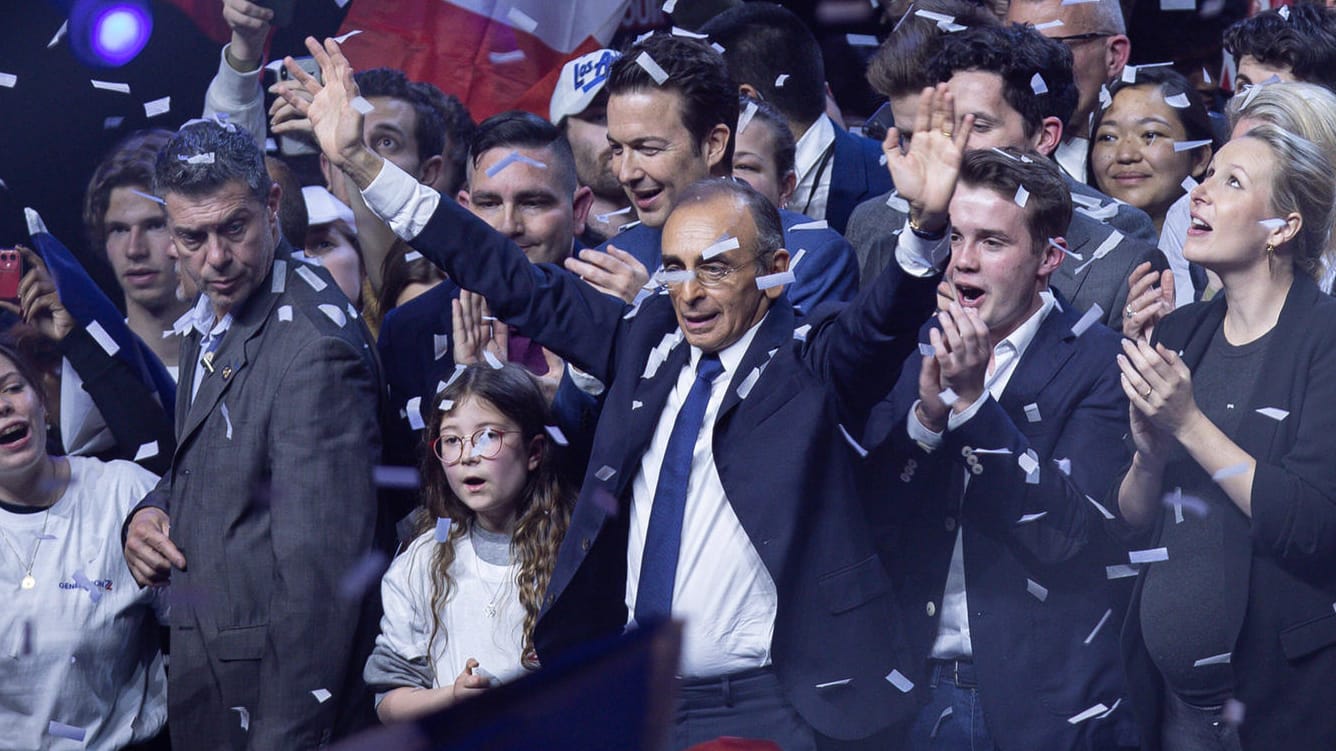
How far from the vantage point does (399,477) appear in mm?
3783

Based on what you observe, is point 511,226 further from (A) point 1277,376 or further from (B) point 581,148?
(A) point 1277,376

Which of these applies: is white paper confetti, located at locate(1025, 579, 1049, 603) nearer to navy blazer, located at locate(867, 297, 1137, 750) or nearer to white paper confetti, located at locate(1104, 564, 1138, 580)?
navy blazer, located at locate(867, 297, 1137, 750)

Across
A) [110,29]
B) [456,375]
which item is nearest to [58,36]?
[110,29]

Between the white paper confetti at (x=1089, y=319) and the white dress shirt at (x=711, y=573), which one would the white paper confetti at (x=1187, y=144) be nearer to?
the white paper confetti at (x=1089, y=319)

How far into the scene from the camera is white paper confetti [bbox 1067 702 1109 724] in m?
3.12

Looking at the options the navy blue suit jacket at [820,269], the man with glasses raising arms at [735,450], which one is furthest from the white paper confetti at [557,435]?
the navy blue suit jacket at [820,269]

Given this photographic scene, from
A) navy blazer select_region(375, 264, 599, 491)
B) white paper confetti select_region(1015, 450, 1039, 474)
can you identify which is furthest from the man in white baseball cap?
white paper confetti select_region(1015, 450, 1039, 474)

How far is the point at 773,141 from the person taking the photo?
3994 millimetres

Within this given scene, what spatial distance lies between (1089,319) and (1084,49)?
3.91 feet

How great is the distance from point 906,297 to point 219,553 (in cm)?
165

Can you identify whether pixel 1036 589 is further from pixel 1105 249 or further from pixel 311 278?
pixel 311 278

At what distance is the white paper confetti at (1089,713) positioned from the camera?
312 cm

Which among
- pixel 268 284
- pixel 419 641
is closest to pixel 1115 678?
pixel 419 641

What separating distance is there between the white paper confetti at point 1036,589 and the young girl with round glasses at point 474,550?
3.20ft
